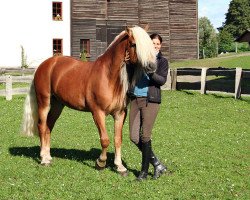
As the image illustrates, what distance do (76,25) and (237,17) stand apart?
8264 centimetres

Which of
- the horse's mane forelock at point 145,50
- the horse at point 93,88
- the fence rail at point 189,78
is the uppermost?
the horse's mane forelock at point 145,50

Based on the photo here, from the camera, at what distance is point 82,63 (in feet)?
29.3

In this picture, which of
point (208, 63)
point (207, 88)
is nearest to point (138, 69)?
point (207, 88)

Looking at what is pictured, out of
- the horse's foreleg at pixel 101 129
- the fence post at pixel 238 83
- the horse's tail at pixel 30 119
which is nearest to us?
the horse's foreleg at pixel 101 129

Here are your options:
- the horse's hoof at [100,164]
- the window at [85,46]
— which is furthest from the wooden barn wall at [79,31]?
the horse's hoof at [100,164]

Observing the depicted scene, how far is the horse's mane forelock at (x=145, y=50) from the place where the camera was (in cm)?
715

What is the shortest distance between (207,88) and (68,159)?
14.2 metres

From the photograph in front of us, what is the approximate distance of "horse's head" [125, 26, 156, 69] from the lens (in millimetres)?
7164

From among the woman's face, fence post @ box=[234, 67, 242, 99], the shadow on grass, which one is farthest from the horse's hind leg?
fence post @ box=[234, 67, 242, 99]

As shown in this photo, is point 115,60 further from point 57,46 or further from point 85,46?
point 85,46

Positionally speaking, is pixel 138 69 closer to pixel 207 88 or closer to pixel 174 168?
pixel 174 168

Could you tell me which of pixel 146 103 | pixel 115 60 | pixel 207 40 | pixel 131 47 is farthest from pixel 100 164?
pixel 207 40

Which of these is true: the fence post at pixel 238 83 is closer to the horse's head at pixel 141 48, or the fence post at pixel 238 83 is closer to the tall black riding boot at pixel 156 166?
the tall black riding boot at pixel 156 166

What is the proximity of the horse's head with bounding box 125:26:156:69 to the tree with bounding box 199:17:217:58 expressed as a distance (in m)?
62.9
